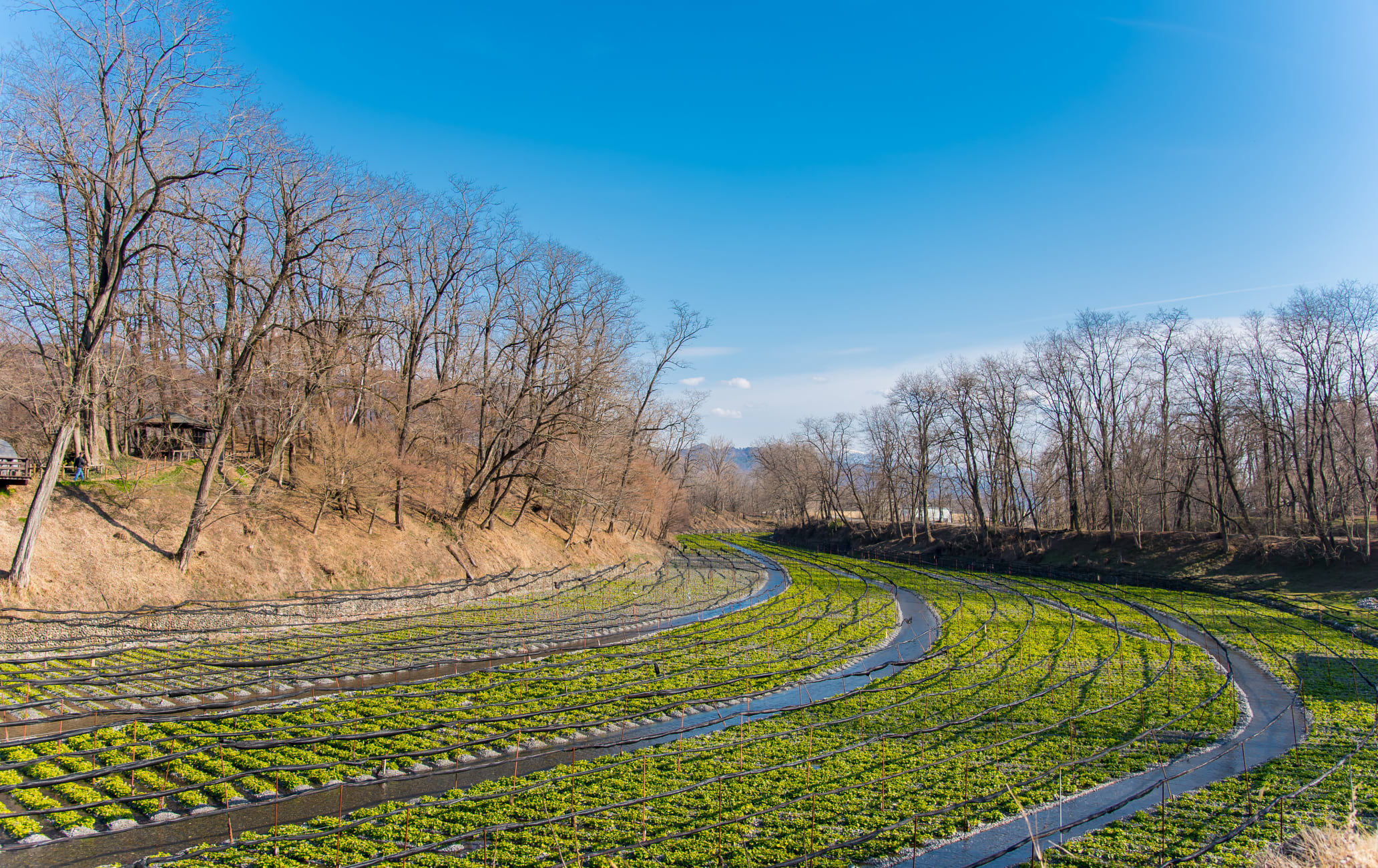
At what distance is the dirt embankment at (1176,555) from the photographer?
112 feet

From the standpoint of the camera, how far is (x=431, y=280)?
34.8 meters

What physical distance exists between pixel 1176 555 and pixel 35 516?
A: 54.1m

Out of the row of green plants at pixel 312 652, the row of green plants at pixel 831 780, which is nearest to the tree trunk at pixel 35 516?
the row of green plants at pixel 312 652

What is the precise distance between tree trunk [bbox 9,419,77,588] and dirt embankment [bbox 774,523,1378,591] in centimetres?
5072

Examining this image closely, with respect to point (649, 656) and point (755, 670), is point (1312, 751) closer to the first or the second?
point (755, 670)

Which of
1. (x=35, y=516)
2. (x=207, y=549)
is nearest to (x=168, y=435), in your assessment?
(x=207, y=549)

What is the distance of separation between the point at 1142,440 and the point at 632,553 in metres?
39.3

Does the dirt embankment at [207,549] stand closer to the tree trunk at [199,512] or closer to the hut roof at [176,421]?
the tree trunk at [199,512]

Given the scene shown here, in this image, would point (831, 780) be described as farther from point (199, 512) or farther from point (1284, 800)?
point (199, 512)

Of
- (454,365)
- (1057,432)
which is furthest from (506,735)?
(1057,432)

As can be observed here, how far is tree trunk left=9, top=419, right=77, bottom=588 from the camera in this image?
1817 centimetres

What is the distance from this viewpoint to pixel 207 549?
23203 millimetres

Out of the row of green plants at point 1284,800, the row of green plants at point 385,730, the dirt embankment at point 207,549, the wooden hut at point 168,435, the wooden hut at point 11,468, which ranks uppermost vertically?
the wooden hut at point 168,435

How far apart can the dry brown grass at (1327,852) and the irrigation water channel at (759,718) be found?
181 cm
